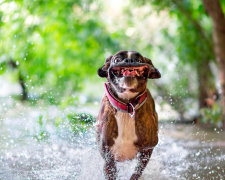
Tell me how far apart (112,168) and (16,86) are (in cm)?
535

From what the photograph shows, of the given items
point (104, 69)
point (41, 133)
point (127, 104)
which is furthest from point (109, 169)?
point (41, 133)

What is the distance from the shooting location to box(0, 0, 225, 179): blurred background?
3.59 metres

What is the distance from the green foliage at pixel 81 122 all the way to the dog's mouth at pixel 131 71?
1.03m

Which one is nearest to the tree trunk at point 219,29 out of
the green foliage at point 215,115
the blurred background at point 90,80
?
the blurred background at point 90,80

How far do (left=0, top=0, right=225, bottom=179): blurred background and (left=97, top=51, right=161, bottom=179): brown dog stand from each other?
285 mm

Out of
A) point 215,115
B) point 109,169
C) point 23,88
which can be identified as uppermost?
point 109,169

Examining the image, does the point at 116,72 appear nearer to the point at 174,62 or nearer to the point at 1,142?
the point at 1,142

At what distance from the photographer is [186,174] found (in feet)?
10.8

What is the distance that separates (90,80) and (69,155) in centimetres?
621

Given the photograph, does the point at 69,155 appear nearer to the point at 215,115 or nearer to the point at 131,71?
the point at 131,71

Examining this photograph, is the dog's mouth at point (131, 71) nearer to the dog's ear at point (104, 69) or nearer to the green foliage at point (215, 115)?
the dog's ear at point (104, 69)

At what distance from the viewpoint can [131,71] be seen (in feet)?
8.21

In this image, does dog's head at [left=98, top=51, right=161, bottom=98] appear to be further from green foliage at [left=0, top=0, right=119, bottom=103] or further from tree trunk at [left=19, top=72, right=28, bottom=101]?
green foliage at [left=0, top=0, right=119, bottom=103]

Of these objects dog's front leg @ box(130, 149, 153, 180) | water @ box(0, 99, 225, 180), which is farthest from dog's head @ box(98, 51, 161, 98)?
water @ box(0, 99, 225, 180)
